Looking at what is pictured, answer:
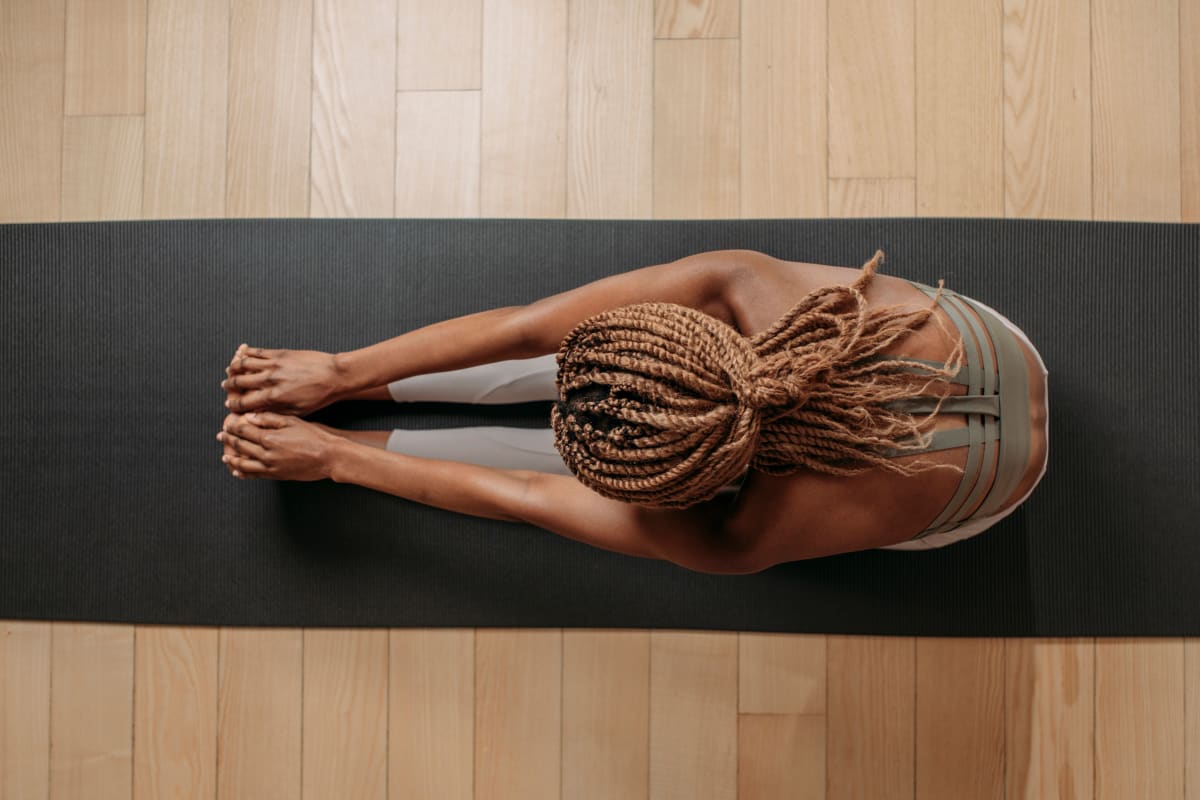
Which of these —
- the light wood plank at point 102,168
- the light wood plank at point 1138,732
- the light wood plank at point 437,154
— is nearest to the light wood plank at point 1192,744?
the light wood plank at point 1138,732

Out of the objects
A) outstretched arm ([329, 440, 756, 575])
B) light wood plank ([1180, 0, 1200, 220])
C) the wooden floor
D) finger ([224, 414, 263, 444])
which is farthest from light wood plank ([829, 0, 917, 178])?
finger ([224, 414, 263, 444])

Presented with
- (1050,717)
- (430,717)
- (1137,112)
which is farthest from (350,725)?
(1137,112)

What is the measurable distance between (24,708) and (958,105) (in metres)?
1.91

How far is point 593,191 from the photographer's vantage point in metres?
1.27

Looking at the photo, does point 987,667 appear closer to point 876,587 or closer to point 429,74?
point 876,587

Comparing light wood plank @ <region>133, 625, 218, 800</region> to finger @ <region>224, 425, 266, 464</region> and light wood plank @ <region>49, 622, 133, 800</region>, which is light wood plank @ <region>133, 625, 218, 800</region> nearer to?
light wood plank @ <region>49, 622, 133, 800</region>

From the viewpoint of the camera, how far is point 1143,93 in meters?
1.26

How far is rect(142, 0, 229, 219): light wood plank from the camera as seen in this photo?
130cm

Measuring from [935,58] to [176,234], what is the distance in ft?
4.36

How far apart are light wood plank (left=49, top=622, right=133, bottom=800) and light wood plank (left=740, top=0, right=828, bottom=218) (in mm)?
1323

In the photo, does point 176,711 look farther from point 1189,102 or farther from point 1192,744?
point 1189,102

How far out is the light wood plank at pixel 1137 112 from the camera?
4.11ft

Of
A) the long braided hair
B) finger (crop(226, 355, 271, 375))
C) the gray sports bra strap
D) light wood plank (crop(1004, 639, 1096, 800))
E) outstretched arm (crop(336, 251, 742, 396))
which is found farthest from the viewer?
light wood plank (crop(1004, 639, 1096, 800))

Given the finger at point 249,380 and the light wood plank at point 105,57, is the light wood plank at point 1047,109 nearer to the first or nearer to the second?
the finger at point 249,380
